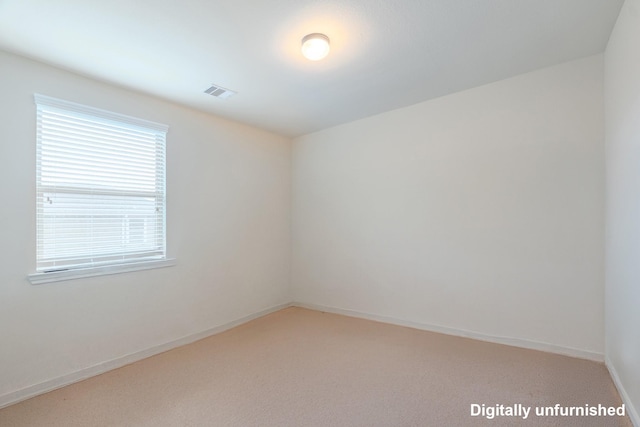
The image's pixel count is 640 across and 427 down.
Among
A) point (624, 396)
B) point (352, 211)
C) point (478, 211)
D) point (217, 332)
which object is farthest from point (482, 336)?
point (217, 332)

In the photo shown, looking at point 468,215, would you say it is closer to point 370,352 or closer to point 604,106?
point 604,106

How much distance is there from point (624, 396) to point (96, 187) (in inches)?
161

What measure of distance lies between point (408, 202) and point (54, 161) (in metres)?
3.25

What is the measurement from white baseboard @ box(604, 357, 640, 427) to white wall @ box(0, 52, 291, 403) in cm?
339

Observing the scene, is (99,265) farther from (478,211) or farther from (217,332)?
(478,211)

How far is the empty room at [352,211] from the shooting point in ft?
6.26

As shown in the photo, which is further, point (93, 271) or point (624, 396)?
point (93, 271)

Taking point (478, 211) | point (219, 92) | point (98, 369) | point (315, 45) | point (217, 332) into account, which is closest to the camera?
point (315, 45)

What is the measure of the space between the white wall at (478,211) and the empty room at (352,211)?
2 centimetres

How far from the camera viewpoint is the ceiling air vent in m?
2.79

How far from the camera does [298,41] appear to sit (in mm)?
2104

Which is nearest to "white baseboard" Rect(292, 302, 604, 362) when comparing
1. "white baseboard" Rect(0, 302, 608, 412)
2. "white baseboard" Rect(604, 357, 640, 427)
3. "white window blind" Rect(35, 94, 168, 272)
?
"white baseboard" Rect(0, 302, 608, 412)

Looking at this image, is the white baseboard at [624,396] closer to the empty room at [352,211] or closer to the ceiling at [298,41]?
the empty room at [352,211]

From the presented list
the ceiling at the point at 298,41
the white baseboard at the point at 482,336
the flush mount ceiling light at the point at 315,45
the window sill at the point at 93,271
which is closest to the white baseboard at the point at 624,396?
the white baseboard at the point at 482,336
